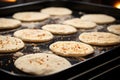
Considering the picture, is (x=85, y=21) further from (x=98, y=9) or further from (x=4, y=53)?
(x=4, y=53)

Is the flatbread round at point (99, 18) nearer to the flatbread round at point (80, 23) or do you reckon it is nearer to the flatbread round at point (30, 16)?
the flatbread round at point (80, 23)

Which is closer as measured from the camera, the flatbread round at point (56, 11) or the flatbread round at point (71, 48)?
the flatbread round at point (71, 48)

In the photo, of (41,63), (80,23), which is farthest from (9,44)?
(80,23)

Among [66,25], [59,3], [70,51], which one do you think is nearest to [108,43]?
[70,51]

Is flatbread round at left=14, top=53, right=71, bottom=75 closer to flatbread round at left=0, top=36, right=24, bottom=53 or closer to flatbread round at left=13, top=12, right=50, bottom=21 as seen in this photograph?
flatbread round at left=0, top=36, right=24, bottom=53

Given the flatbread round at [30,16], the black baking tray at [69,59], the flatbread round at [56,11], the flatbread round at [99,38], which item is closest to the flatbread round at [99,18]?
the black baking tray at [69,59]
